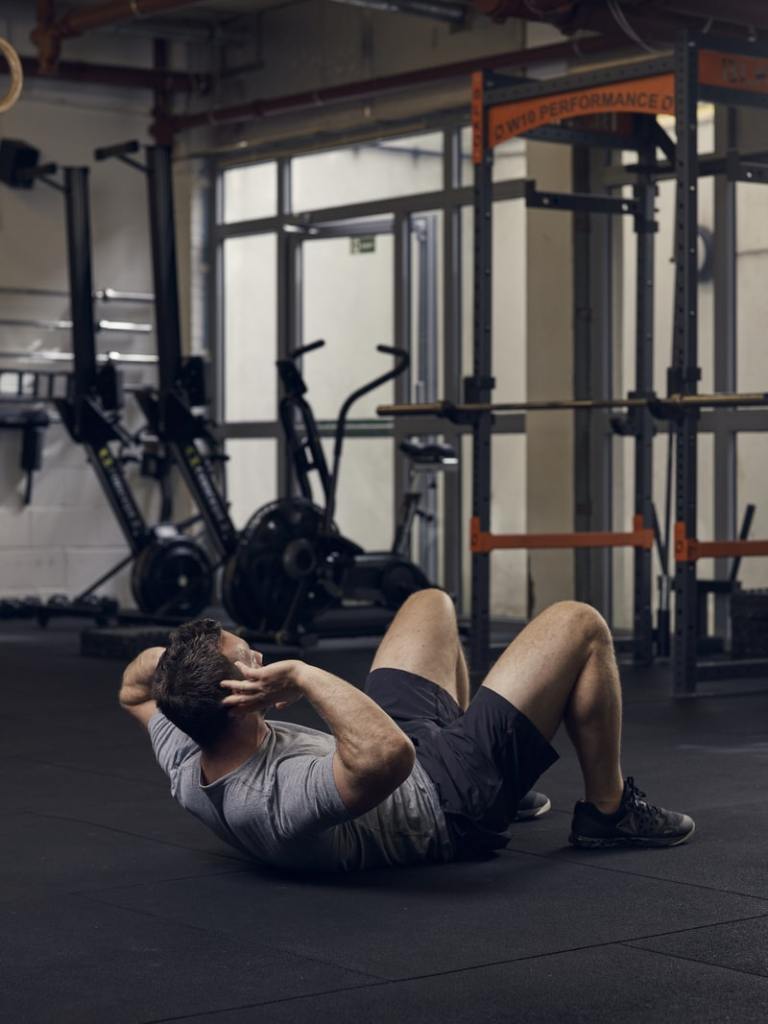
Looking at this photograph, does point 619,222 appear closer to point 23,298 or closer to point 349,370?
point 349,370

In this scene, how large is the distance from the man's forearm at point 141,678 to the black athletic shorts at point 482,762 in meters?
0.51

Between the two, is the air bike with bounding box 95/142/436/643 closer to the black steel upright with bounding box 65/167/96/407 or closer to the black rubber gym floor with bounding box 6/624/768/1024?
the black steel upright with bounding box 65/167/96/407

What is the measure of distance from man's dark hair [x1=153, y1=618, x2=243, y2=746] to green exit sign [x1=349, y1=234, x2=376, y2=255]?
7.56 meters

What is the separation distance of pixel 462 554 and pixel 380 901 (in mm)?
6652

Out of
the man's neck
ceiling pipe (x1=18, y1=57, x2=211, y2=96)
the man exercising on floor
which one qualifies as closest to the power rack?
the man exercising on floor

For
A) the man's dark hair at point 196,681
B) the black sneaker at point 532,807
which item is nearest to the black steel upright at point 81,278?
the black sneaker at point 532,807

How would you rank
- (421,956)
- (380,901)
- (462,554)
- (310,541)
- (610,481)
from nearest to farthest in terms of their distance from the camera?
(421,956), (380,901), (310,541), (610,481), (462,554)

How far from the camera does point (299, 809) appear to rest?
3000 millimetres

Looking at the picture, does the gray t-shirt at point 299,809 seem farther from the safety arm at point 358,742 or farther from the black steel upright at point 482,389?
the black steel upright at point 482,389

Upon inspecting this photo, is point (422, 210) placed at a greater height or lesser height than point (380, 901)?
greater

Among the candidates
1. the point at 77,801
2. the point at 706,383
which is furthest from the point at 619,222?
the point at 77,801

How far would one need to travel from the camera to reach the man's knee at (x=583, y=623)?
10.7 ft

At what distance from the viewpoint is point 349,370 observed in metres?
10.4

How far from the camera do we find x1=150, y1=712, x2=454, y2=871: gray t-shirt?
300cm
